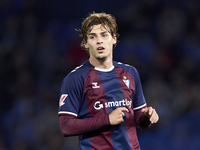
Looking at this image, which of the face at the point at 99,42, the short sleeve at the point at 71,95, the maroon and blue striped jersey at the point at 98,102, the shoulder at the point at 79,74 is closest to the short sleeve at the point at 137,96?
the maroon and blue striped jersey at the point at 98,102

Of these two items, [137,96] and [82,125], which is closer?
[82,125]

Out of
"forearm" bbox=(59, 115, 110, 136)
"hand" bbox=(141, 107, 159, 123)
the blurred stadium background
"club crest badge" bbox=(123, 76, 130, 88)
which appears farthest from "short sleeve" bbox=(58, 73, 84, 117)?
the blurred stadium background

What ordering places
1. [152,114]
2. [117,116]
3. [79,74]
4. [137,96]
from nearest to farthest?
1. [117,116]
2. [152,114]
3. [79,74]
4. [137,96]

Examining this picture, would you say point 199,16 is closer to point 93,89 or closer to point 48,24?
point 48,24

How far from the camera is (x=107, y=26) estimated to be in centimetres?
324

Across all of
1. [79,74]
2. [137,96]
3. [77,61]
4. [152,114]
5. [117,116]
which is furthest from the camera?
[77,61]

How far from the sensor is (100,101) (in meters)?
3.04

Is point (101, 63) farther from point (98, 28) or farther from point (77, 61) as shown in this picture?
point (77, 61)

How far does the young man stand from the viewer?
9.59ft

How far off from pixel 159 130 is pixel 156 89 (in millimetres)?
783

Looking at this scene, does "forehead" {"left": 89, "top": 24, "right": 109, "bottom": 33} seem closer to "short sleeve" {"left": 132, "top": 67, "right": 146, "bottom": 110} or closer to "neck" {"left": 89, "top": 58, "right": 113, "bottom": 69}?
"neck" {"left": 89, "top": 58, "right": 113, "bottom": 69}

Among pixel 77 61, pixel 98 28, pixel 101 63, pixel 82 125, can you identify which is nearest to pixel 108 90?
pixel 101 63

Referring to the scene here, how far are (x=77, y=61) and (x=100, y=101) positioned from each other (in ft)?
13.6

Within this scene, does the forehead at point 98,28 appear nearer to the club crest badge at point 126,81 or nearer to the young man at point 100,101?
the young man at point 100,101
